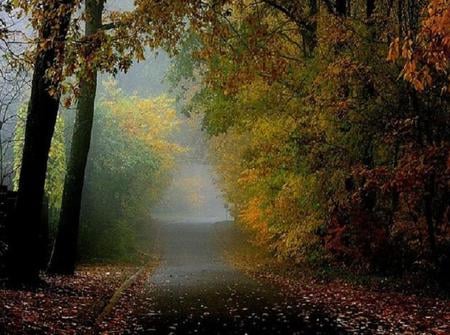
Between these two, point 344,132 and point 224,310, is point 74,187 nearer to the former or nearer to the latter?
point 224,310

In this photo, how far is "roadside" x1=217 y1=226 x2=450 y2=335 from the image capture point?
29.5 ft

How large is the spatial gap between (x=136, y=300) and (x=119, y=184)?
20.0 meters

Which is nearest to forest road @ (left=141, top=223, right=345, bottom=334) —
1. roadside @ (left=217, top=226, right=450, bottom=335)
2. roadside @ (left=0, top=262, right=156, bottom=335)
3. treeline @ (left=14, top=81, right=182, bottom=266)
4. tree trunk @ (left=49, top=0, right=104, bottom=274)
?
roadside @ (left=217, top=226, right=450, bottom=335)

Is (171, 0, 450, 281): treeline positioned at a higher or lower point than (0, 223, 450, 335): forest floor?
higher

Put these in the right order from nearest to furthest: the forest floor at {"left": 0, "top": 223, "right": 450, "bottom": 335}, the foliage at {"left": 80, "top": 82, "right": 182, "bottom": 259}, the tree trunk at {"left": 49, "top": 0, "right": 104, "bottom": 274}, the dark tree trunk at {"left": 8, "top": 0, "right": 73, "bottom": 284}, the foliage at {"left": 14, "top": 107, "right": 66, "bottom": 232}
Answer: the forest floor at {"left": 0, "top": 223, "right": 450, "bottom": 335}, the dark tree trunk at {"left": 8, "top": 0, "right": 73, "bottom": 284}, the tree trunk at {"left": 49, "top": 0, "right": 104, "bottom": 274}, the foliage at {"left": 14, "top": 107, "right": 66, "bottom": 232}, the foliage at {"left": 80, "top": 82, "right": 182, "bottom": 259}

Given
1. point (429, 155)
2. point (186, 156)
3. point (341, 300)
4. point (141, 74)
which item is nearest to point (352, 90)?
point (429, 155)

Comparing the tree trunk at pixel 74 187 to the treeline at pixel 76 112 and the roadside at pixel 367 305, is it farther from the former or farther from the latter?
the roadside at pixel 367 305

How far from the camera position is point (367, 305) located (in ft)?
36.9

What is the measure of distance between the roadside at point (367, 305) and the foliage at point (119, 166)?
12.0 meters

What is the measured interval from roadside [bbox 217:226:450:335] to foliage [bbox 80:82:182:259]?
39.2 ft

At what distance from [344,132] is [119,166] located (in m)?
18.6

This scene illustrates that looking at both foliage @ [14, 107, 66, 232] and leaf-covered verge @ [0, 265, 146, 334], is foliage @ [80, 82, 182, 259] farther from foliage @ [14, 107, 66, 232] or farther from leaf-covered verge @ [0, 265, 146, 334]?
leaf-covered verge @ [0, 265, 146, 334]

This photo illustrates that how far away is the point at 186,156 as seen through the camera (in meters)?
63.7

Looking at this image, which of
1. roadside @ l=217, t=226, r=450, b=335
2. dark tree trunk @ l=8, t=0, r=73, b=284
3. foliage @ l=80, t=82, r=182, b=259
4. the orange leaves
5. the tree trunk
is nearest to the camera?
the orange leaves
